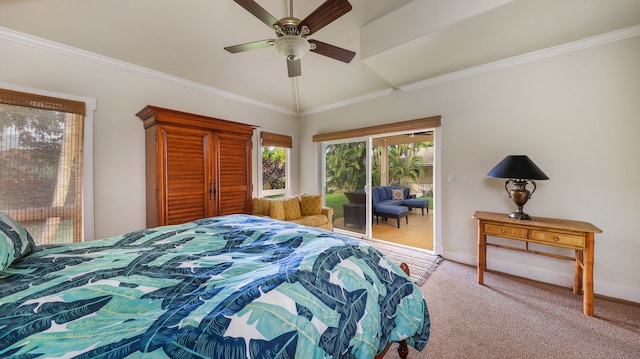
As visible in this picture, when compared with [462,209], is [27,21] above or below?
above

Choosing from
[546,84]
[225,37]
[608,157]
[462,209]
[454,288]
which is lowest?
[454,288]

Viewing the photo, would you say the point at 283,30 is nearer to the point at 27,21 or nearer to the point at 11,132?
the point at 27,21

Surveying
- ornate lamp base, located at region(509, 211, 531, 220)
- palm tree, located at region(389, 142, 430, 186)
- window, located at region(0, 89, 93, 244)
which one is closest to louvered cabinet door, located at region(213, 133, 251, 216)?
window, located at region(0, 89, 93, 244)

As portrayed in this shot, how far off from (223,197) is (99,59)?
2.13 m

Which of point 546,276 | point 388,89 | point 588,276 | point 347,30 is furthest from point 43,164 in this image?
point 546,276

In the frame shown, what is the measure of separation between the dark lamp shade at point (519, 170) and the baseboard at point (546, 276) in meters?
1.15

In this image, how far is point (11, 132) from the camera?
88.6 inches

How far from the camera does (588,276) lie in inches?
79.4

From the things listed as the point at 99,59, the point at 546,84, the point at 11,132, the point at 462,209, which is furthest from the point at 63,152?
the point at 546,84

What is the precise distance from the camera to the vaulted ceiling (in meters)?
2.08

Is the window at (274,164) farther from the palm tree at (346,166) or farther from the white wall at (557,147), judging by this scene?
the white wall at (557,147)

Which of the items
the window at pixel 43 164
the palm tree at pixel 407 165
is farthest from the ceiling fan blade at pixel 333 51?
the palm tree at pixel 407 165

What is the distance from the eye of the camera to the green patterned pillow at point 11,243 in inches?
42.1

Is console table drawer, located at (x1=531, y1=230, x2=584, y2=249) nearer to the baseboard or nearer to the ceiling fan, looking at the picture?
the baseboard
